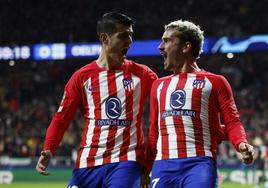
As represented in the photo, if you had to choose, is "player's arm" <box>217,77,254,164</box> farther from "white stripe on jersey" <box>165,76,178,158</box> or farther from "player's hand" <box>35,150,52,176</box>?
"player's hand" <box>35,150,52,176</box>

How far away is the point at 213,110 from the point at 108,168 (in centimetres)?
90

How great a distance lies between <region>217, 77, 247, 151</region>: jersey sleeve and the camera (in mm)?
4578

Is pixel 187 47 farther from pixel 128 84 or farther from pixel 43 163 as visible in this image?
pixel 43 163

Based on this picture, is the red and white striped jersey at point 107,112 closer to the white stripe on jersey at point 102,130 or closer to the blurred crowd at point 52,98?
the white stripe on jersey at point 102,130

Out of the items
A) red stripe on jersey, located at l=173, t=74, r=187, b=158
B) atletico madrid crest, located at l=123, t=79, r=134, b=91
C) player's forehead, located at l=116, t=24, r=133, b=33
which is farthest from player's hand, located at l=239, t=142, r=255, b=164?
player's forehead, located at l=116, t=24, r=133, b=33

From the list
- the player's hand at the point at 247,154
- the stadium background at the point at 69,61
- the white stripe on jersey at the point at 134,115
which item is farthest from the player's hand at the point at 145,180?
the stadium background at the point at 69,61

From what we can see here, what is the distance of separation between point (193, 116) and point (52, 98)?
20.5 metres

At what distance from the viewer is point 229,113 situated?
464cm

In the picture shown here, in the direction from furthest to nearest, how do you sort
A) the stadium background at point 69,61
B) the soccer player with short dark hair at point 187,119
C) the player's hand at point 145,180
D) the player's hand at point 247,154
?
the stadium background at point 69,61
the player's hand at point 145,180
the soccer player with short dark hair at point 187,119
the player's hand at point 247,154

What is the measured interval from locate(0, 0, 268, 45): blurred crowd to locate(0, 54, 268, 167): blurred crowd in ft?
3.67

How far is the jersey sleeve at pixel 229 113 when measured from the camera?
4.58m

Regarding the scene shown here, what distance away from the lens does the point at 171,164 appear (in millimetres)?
4551

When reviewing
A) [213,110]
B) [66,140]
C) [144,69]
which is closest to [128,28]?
[144,69]

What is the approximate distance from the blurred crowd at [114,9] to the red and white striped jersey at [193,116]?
18.7 m
